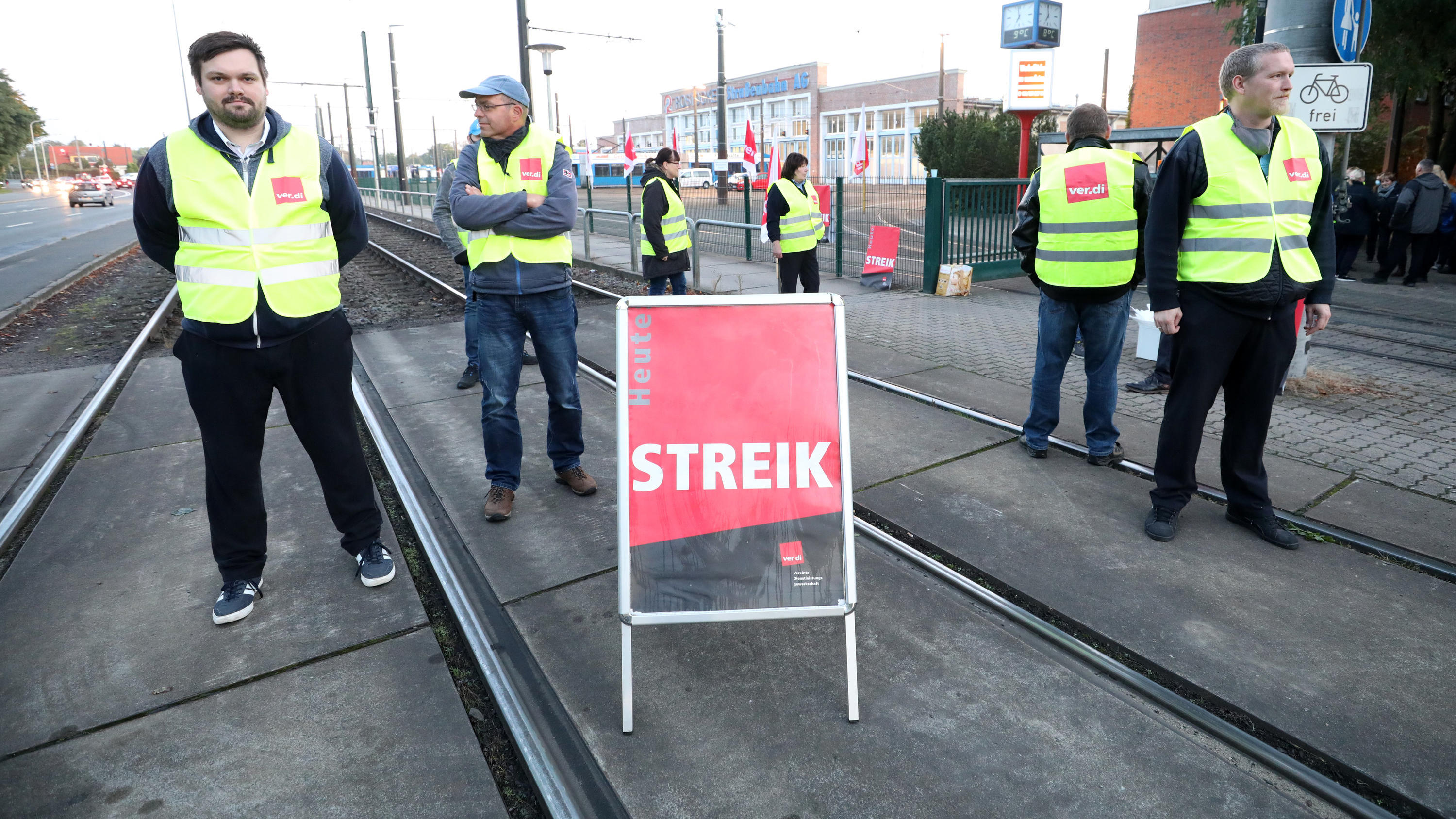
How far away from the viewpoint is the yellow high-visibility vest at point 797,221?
8.49 metres

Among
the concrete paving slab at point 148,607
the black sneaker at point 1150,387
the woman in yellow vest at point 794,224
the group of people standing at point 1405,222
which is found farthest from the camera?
the group of people standing at point 1405,222

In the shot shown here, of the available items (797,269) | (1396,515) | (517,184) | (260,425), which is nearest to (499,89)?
(517,184)

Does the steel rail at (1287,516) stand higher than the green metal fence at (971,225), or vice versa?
the green metal fence at (971,225)

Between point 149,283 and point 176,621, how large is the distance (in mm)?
13056

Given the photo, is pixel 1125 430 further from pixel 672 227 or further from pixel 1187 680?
pixel 672 227

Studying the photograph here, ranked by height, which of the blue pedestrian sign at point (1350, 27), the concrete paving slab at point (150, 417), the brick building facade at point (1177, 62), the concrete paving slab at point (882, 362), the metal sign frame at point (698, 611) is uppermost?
the brick building facade at point (1177, 62)

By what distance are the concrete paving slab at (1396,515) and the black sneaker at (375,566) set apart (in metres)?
4.17

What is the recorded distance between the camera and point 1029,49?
53.8 ft

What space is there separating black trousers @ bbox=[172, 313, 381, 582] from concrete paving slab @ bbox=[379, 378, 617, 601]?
0.59 meters

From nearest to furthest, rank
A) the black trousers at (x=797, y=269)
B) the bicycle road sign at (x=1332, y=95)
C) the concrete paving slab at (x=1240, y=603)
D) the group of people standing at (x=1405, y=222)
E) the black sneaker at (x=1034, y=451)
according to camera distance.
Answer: the concrete paving slab at (x=1240, y=603) < the black sneaker at (x=1034, y=451) < the bicycle road sign at (x=1332, y=95) < the black trousers at (x=797, y=269) < the group of people standing at (x=1405, y=222)

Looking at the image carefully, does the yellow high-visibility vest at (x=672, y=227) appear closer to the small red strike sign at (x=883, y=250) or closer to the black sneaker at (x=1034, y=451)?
the small red strike sign at (x=883, y=250)

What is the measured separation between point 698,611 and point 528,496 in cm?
201

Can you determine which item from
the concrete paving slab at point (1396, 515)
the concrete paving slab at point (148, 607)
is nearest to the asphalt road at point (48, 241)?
the concrete paving slab at point (148, 607)

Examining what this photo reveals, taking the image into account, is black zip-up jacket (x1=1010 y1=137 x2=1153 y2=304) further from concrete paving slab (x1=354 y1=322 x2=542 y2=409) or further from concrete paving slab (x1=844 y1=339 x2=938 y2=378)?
concrete paving slab (x1=354 y1=322 x2=542 y2=409)
